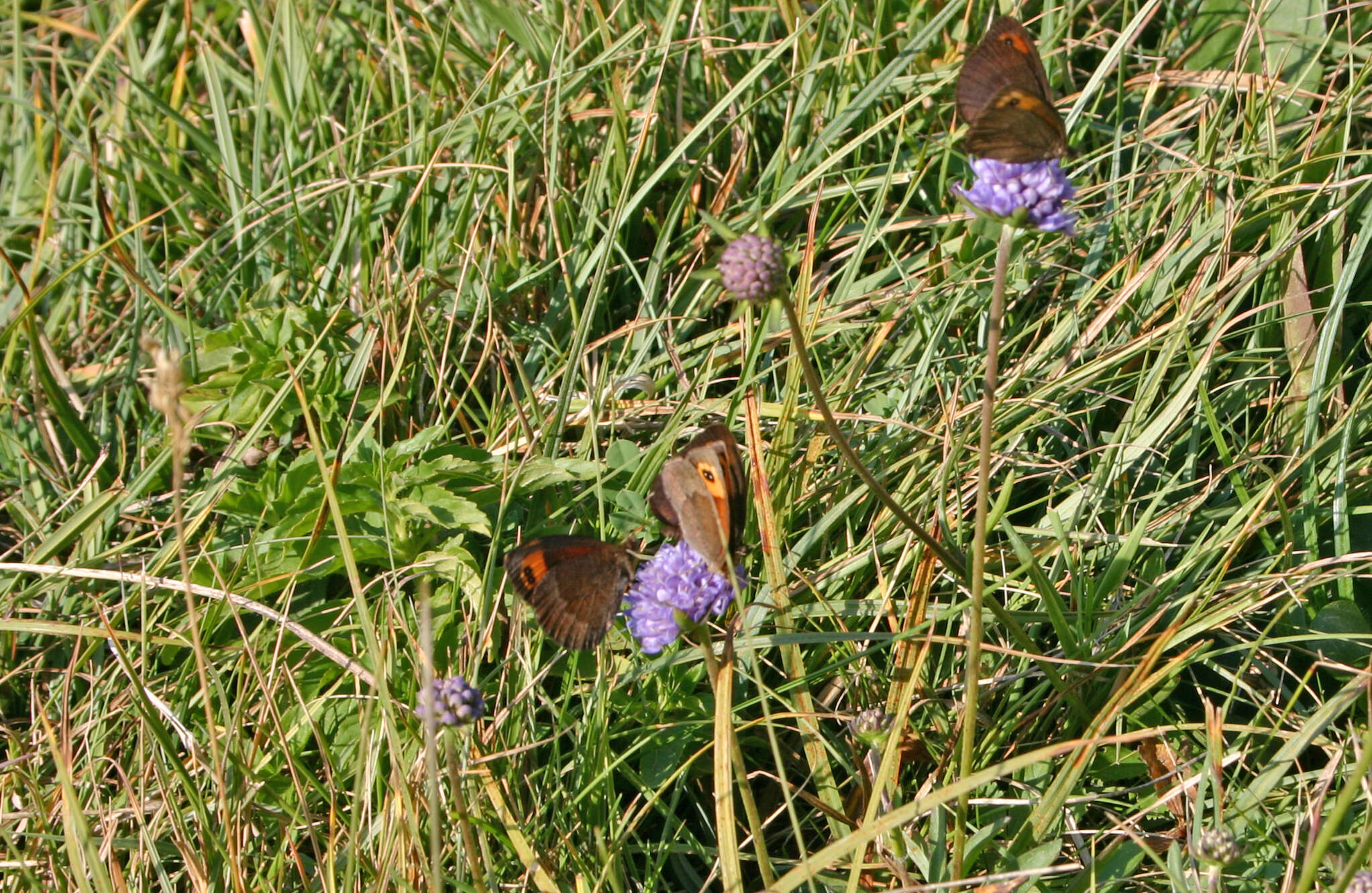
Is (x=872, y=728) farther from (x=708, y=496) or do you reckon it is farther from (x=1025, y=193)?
(x=1025, y=193)

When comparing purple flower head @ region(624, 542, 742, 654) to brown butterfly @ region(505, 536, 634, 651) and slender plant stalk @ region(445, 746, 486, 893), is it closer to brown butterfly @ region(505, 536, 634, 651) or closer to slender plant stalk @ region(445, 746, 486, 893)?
brown butterfly @ region(505, 536, 634, 651)

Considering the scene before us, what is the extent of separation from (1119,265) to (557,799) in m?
1.87

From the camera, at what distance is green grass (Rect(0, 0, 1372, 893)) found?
2.39 meters

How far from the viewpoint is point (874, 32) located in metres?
3.45

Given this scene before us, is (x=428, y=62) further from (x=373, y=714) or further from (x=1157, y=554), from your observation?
(x=1157, y=554)

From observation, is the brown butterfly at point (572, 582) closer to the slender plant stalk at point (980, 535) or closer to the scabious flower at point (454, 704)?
the scabious flower at point (454, 704)

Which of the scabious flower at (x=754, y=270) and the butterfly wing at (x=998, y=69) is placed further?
the butterfly wing at (x=998, y=69)

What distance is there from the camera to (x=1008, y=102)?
200 centimetres

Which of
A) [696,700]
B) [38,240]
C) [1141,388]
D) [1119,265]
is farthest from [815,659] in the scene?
[38,240]

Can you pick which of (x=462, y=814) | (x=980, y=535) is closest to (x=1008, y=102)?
(x=980, y=535)

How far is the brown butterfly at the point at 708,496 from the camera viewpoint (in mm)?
2047

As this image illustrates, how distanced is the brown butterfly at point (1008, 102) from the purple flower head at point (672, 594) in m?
0.83

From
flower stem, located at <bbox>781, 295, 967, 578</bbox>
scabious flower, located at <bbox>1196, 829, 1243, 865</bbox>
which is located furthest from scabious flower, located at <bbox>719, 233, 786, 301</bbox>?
scabious flower, located at <bbox>1196, 829, 1243, 865</bbox>

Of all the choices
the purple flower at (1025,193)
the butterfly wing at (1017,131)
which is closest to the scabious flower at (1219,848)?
the purple flower at (1025,193)
